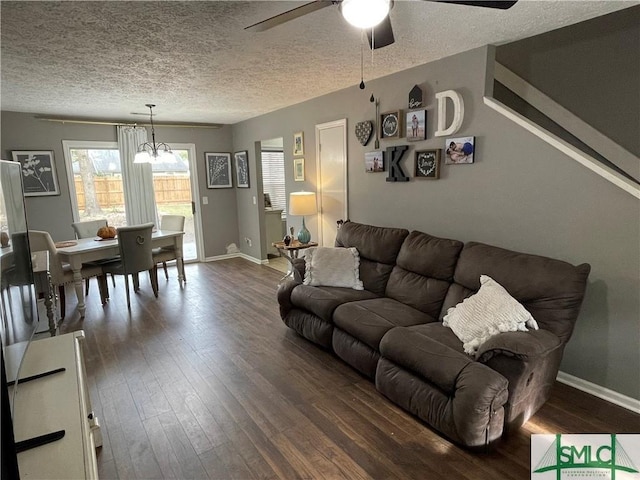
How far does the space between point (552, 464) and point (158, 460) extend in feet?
6.59

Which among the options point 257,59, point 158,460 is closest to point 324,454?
point 158,460

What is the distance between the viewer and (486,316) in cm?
221

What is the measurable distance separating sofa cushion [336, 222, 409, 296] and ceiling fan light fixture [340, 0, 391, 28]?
2.08 meters

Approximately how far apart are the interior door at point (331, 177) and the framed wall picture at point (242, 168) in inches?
81.9

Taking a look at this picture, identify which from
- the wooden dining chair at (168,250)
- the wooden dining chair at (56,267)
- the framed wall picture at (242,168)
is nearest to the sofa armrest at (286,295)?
the wooden dining chair at (168,250)

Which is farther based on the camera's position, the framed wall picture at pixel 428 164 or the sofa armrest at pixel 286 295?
the sofa armrest at pixel 286 295

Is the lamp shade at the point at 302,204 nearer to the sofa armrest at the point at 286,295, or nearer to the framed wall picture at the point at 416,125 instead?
the sofa armrest at the point at 286,295

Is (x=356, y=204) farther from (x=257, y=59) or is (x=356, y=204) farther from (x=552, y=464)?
(x=552, y=464)

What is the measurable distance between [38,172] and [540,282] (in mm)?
6044

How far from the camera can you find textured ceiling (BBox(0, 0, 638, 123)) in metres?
2.03

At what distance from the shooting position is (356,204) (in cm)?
414

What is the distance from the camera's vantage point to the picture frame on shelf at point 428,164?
3205 mm

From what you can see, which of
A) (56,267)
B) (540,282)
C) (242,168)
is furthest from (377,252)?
(242,168)

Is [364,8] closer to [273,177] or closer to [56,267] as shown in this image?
[56,267]
